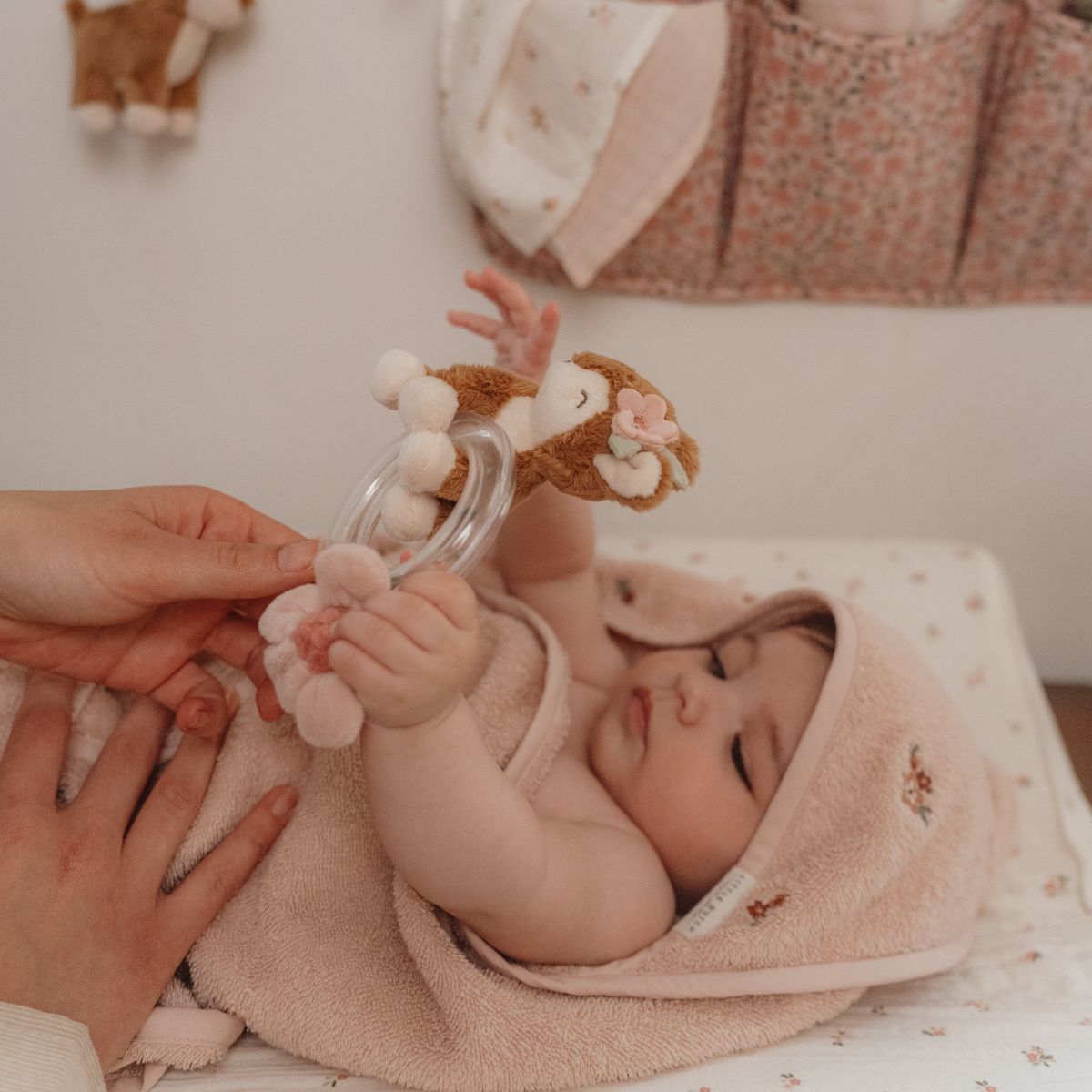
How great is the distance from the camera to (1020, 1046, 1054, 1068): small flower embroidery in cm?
87

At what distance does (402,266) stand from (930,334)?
2.62 feet

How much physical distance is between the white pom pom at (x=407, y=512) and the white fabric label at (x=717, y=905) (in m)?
0.52

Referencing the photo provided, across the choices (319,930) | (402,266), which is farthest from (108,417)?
(319,930)

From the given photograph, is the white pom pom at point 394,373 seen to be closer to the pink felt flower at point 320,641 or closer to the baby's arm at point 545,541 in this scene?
the pink felt flower at point 320,641

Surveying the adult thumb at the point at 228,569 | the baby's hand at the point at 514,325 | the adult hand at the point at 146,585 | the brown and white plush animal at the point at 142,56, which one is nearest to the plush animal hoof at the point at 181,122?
the brown and white plush animal at the point at 142,56

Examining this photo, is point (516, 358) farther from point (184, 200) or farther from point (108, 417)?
point (108, 417)

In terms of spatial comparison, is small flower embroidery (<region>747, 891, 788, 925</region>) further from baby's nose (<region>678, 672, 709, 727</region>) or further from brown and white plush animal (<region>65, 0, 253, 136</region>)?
brown and white plush animal (<region>65, 0, 253, 136</region>)

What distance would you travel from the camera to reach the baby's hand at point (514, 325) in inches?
A: 39.4

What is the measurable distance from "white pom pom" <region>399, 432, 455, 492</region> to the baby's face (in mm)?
456

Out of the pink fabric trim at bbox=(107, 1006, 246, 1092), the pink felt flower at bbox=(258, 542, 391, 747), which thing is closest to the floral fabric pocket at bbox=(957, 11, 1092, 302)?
the pink felt flower at bbox=(258, 542, 391, 747)

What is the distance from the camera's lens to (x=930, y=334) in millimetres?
1434

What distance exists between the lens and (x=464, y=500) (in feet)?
2.24

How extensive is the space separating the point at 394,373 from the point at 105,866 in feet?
1.63

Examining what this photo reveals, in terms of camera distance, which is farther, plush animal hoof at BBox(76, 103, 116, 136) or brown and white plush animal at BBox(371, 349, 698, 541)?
plush animal hoof at BBox(76, 103, 116, 136)
